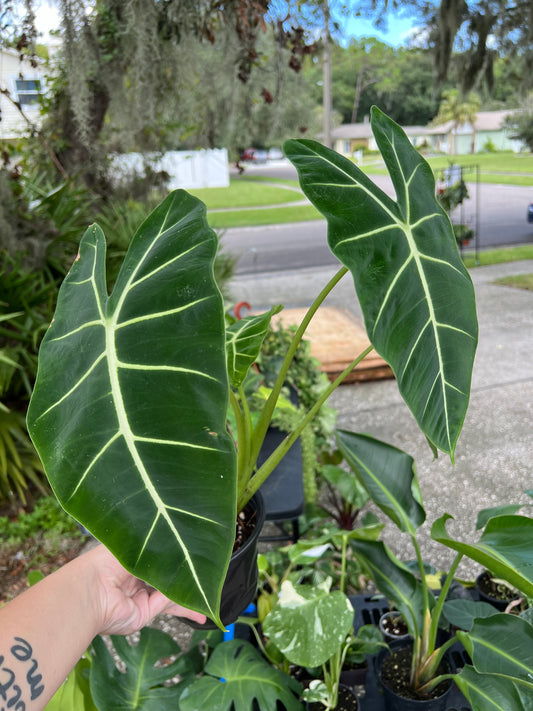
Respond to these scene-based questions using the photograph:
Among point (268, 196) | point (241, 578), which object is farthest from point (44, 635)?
point (268, 196)

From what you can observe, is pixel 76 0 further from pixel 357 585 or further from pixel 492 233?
pixel 492 233

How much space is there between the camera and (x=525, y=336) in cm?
390

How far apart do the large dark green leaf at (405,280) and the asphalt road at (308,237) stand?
543 centimetres

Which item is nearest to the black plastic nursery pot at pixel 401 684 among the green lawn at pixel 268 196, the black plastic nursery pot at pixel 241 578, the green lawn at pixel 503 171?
the black plastic nursery pot at pixel 241 578

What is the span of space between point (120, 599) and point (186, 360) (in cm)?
54

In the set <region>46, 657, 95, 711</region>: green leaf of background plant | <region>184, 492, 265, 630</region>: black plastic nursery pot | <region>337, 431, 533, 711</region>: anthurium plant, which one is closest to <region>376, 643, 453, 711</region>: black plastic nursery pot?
<region>337, 431, 533, 711</region>: anthurium plant

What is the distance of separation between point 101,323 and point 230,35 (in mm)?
2256

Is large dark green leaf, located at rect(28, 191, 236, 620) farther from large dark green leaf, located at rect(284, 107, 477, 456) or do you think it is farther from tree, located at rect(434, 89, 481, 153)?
tree, located at rect(434, 89, 481, 153)

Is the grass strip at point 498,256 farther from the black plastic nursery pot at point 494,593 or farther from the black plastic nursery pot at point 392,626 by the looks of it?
the black plastic nursery pot at point 392,626

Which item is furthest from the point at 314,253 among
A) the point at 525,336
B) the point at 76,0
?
the point at 76,0

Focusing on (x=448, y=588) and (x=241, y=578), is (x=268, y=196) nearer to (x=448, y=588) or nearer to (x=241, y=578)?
(x=448, y=588)

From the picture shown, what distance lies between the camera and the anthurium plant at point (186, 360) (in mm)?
535

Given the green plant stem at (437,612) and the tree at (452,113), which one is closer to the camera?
the green plant stem at (437,612)

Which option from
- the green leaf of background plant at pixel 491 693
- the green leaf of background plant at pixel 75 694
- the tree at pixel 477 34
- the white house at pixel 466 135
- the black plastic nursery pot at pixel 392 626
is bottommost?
the black plastic nursery pot at pixel 392 626
